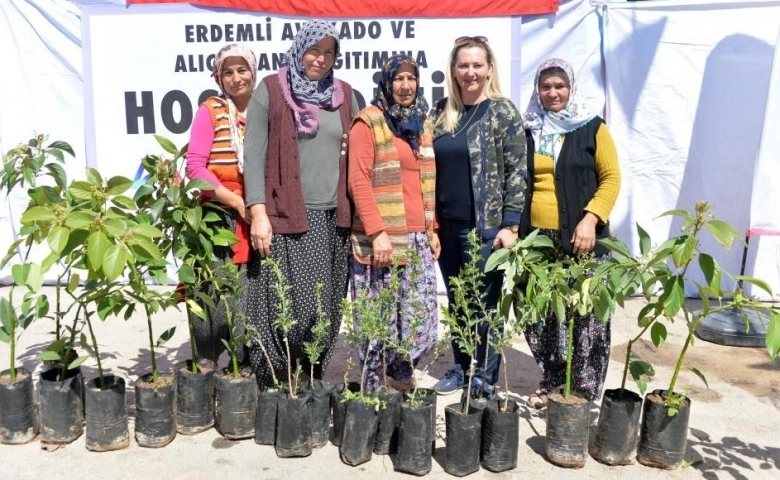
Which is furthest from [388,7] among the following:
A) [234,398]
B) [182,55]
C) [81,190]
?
[234,398]

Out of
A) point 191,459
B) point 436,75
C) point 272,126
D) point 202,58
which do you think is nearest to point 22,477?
point 191,459

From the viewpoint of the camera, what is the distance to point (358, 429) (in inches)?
98.3

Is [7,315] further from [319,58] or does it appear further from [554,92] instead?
[554,92]

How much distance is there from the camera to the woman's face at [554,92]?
2736mm

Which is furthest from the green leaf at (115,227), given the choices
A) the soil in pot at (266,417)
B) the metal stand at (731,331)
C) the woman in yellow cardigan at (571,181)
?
the metal stand at (731,331)

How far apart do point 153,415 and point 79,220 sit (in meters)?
0.86

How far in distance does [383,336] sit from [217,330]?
819 mm

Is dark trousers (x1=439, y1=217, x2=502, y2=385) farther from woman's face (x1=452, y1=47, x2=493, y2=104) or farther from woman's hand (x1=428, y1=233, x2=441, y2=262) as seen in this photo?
woman's face (x1=452, y1=47, x2=493, y2=104)

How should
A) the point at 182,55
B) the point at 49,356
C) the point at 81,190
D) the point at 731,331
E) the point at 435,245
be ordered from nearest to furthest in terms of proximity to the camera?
the point at 81,190, the point at 49,356, the point at 435,245, the point at 731,331, the point at 182,55

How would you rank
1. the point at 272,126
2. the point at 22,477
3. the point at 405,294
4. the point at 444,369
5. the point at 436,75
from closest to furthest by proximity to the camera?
the point at 22,477 < the point at 272,126 < the point at 405,294 < the point at 444,369 < the point at 436,75

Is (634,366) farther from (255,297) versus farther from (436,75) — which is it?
(436,75)

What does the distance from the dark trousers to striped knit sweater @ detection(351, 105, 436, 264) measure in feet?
0.44

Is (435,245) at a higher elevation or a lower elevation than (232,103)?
lower

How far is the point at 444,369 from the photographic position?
11.8ft
